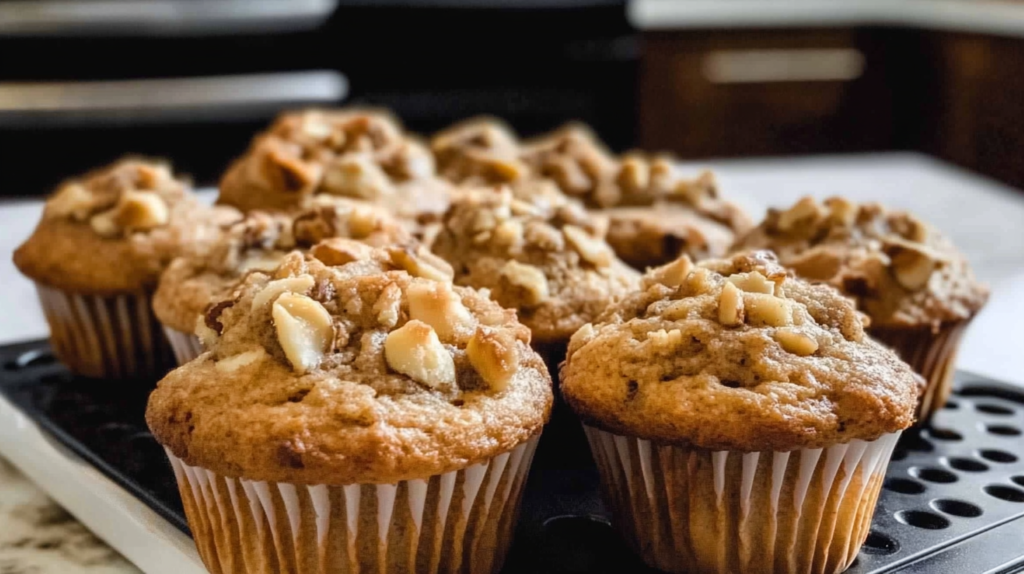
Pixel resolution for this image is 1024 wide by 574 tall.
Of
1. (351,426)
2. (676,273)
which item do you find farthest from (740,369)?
(351,426)

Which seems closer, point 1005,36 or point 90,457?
point 90,457

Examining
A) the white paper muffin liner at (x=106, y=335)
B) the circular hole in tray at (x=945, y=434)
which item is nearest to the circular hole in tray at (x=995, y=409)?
the circular hole in tray at (x=945, y=434)

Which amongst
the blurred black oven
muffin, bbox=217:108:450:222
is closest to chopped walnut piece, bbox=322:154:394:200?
muffin, bbox=217:108:450:222

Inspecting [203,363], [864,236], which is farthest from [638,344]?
[864,236]

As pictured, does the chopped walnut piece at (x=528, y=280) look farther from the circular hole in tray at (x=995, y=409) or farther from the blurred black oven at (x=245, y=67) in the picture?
the blurred black oven at (x=245, y=67)

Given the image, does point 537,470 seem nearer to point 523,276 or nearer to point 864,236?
point 523,276

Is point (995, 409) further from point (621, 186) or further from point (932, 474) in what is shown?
point (621, 186)
